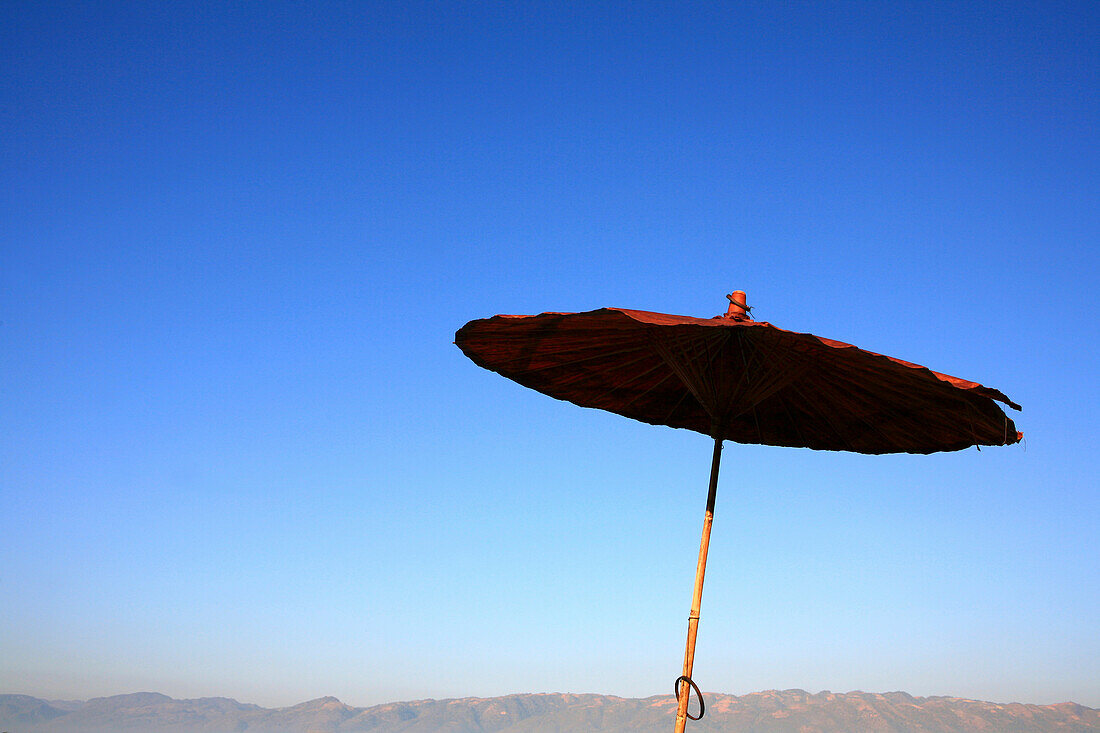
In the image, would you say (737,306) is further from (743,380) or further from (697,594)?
(697,594)

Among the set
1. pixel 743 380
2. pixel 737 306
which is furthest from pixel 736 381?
pixel 737 306

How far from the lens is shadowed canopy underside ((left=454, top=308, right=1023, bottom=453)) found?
473cm

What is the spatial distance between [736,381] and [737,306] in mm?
582

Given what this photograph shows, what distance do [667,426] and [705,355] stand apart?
4.37 ft

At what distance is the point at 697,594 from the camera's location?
5164mm

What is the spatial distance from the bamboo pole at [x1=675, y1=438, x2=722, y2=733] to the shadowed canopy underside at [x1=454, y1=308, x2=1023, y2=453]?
0.23m

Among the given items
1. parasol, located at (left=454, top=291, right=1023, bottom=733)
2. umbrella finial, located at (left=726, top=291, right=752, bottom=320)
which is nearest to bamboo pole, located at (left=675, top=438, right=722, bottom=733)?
parasol, located at (left=454, top=291, right=1023, bottom=733)

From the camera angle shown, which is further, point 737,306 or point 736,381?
point 736,381

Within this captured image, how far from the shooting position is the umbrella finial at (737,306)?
5023mm

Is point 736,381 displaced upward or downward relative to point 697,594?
upward

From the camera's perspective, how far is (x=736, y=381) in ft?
17.9

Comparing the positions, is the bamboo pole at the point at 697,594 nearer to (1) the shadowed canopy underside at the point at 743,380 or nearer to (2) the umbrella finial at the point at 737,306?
(1) the shadowed canopy underside at the point at 743,380

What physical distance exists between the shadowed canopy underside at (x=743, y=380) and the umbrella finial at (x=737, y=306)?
5.6 inches

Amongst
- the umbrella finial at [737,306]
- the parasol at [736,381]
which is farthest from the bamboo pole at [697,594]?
the umbrella finial at [737,306]
